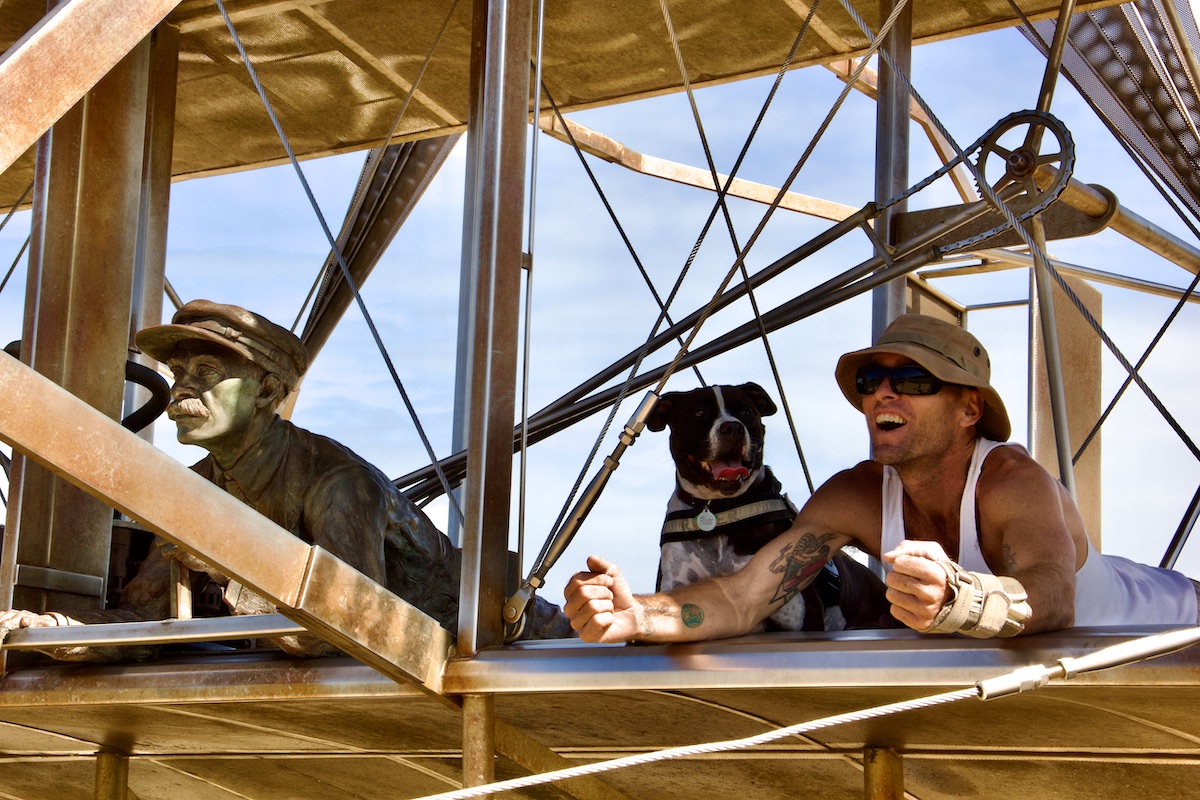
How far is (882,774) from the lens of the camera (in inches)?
178

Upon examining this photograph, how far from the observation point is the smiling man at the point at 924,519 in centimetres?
376

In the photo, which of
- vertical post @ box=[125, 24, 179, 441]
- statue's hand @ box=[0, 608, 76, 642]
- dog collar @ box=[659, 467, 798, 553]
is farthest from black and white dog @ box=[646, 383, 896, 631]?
vertical post @ box=[125, 24, 179, 441]

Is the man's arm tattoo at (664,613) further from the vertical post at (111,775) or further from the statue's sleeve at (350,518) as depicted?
the vertical post at (111,775)

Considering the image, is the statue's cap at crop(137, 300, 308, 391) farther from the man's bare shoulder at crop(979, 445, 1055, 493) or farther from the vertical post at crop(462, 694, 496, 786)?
the man's bare shoulder at crop(979, 445, 1055, 493)

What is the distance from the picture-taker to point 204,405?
499cm

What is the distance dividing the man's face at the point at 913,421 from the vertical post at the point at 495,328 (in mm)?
1028

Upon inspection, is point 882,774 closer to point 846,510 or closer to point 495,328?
point 846,510

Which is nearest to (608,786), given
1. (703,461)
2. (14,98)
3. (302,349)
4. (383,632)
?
(703,461)

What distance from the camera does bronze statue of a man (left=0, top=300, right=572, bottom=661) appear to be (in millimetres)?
4887

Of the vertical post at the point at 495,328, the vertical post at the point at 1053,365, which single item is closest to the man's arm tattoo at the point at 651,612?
the vertical post at the point at 495,328

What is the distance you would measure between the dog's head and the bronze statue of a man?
0.93 m

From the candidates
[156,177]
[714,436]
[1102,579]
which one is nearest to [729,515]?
[714,436]

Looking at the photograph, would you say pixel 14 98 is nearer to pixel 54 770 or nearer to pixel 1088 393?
pixel 54 770

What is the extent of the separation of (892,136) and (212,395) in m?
3.98
